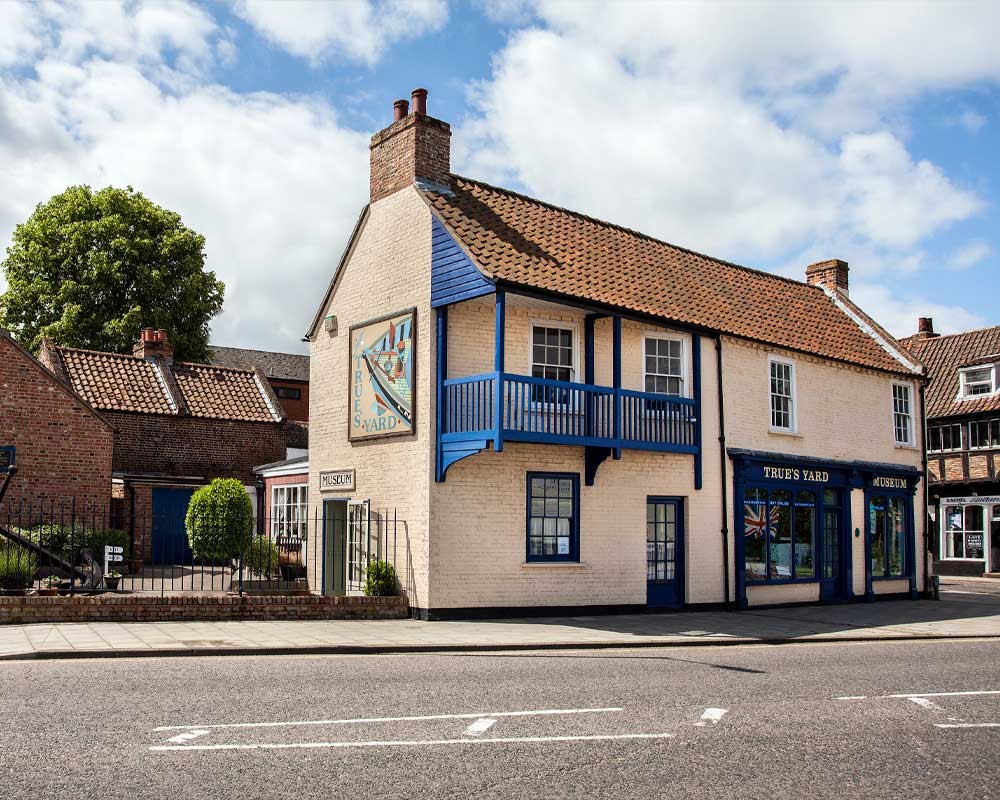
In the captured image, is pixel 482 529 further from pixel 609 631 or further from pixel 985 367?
pixel 985 367

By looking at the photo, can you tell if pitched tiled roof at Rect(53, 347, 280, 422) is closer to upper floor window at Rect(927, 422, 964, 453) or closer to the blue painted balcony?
the blue painted balcony

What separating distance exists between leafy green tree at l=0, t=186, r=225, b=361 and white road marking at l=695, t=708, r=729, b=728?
35.4 metres

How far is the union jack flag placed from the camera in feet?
68.9

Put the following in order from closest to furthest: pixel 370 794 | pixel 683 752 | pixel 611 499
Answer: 1. pixel 370 794
2. pixel 683 752
3. pixel 611 499

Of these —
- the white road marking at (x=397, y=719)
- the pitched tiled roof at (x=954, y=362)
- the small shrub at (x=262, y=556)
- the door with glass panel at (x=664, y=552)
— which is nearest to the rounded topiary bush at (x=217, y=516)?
the small shrub at (x=262, y=556)

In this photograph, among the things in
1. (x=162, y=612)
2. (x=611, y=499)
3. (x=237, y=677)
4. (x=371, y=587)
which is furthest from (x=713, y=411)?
(x=237, y=677)

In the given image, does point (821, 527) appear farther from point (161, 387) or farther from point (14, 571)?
point (161, 387)

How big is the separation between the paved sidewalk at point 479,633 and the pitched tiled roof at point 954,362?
1749cm

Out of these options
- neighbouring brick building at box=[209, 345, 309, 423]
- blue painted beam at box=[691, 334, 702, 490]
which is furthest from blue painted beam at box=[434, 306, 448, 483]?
neighbouring brick building at box=[209, 345, 309, 423]

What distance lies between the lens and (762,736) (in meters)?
7.84

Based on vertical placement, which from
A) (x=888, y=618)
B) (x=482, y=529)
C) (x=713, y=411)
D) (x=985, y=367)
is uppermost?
(x=985, y=367)

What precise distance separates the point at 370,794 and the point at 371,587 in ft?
38.6

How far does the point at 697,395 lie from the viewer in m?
19.8

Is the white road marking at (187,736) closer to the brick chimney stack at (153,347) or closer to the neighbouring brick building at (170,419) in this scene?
the neighbouring brick building at (170,419)
